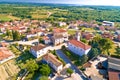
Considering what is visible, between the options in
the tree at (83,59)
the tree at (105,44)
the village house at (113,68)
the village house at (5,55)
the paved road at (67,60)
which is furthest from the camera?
the tree at (105,44)

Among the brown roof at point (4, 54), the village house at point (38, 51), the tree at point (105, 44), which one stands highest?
the tree at point (105, 44)

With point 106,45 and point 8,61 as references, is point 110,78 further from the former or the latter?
point 8,61

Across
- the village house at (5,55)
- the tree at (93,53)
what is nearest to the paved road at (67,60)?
the tree at (93,53)

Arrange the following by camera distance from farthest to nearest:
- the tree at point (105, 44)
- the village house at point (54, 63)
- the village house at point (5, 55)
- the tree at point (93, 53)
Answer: the tree at point (105, 44) < the village house at point (5, 55) < the tree at point (93, 53) < the village house at point (54, 63)

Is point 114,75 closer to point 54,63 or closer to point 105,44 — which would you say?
point 105,44

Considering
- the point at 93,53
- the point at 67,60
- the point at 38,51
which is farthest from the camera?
the point at 38,51

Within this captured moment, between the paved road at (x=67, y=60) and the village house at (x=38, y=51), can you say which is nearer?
the paved road at (x=67, y=60)

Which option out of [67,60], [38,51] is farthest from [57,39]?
[67,60]

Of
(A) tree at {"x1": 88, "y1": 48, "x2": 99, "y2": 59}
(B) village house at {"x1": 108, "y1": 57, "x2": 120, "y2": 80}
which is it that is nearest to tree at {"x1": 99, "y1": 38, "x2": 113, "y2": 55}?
(A) tree at {"x1": 88, "y1": 48, "x2": 99, "y2": 59}

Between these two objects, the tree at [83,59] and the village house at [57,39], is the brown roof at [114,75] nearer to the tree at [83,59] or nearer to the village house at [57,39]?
the tree at [83,59]
